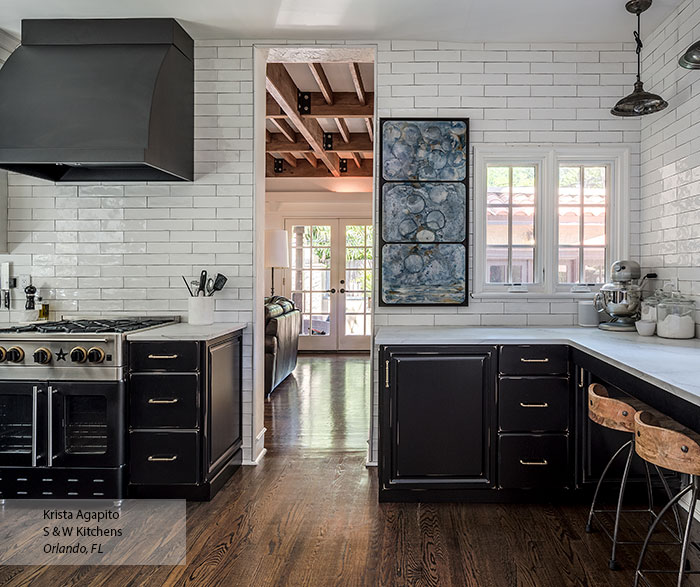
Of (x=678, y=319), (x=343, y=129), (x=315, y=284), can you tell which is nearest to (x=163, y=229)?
(x=678, y=319)

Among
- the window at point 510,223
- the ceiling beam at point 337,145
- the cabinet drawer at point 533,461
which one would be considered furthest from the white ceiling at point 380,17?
the ceiling beam at point 337,145

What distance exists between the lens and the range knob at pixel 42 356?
2877mm

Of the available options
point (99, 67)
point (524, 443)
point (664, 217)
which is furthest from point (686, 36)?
point (99, 67)

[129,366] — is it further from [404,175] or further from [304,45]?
[304,45]

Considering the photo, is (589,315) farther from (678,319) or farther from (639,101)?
(639,101)

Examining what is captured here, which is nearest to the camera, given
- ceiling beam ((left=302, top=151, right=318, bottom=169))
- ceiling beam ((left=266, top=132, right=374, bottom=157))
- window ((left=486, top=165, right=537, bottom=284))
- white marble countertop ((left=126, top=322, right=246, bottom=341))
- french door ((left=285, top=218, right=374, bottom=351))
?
white marble countertop ((left=126, top=322, right=246, bottom=341))

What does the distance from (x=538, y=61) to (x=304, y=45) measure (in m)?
1.55

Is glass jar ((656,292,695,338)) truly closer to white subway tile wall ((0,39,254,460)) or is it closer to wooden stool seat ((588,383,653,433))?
wooden stool seat ((588,383,653,433))

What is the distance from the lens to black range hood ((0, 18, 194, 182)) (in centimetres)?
309

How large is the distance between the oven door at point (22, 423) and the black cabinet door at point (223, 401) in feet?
2.77

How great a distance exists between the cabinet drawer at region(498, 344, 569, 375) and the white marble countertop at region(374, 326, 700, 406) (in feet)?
→ 0.14

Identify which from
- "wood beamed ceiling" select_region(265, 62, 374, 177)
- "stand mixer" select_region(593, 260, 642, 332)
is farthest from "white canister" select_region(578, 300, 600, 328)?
"wood beamed ceiling" select_region(265, 62, 374, 177)

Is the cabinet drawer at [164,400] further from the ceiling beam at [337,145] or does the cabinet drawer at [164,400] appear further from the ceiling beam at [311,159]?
the ceiling beam at [311,159]

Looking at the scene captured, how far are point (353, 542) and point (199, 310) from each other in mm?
1677
